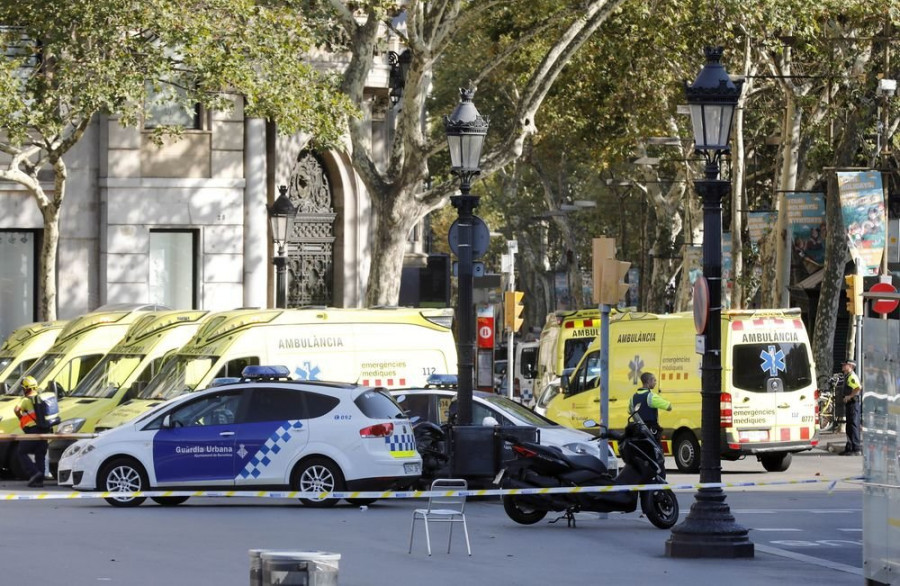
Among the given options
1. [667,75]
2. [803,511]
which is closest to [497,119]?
[667,75]

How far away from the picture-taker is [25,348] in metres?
28.7

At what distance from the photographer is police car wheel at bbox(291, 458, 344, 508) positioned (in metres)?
18.8

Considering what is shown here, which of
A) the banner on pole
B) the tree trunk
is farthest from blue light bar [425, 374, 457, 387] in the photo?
the tree trunk

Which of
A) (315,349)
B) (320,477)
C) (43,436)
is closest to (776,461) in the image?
(315,349)

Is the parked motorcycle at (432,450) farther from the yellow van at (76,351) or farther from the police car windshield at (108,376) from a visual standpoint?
the yellow van at (76,351)

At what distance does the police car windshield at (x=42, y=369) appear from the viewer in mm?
25938

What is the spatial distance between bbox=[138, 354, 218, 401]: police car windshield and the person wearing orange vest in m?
1.48

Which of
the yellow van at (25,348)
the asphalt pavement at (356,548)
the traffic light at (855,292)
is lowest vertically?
the asphalt pavement at (356,548)

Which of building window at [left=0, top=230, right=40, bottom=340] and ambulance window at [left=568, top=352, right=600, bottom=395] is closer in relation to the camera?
ambulance window at [left=568, top=352, right=600, bottom=395]

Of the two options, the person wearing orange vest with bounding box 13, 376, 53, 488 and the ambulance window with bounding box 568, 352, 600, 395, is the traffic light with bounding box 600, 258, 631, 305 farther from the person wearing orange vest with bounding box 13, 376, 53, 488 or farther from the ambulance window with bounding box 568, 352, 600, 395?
the ambulance window with bounding box 568, 352, 600, 395

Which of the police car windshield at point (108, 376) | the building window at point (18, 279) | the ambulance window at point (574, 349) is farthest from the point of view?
the building window at point (18, 279)

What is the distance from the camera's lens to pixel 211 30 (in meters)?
28.1

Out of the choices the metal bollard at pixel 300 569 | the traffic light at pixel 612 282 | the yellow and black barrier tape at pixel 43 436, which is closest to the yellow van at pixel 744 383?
the traffic light at pixel 612 282

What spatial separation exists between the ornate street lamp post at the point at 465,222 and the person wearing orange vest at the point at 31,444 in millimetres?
6038
